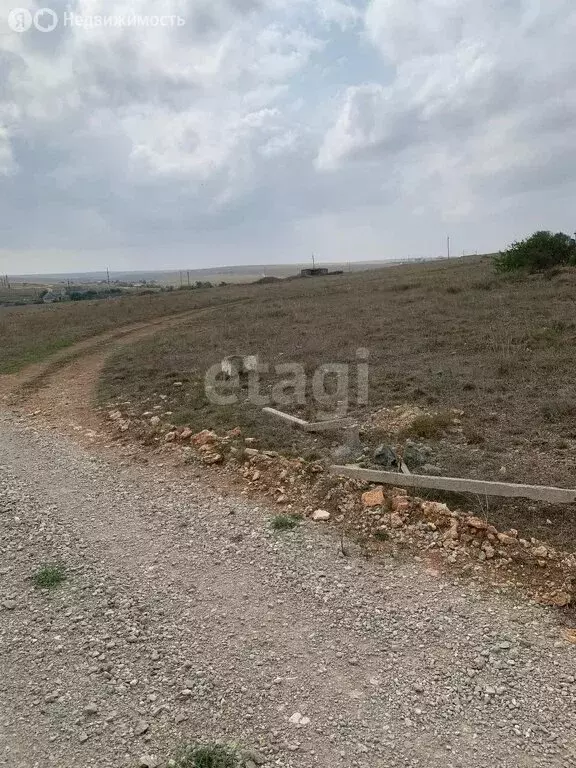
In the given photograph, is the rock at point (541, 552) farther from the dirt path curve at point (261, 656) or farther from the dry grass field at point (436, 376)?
the dirt path curve at point (261, 656)

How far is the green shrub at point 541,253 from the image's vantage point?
77.6 feet

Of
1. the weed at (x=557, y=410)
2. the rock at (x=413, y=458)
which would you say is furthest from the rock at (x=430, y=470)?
the weed at (x=557, y=410)

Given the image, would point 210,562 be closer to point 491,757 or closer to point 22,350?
point 491,757

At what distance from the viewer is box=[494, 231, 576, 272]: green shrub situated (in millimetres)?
23641

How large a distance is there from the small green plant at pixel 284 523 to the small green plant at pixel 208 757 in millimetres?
2139

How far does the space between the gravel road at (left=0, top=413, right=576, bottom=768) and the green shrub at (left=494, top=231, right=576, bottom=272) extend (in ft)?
73.5

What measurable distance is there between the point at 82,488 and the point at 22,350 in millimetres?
10142

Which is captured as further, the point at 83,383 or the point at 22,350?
the point at 22,350

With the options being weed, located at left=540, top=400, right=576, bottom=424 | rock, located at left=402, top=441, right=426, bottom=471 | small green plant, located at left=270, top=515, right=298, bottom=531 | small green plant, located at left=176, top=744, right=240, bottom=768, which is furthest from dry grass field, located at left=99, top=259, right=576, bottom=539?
small green plant, located at left=176, top=744, right=240, bottom=768

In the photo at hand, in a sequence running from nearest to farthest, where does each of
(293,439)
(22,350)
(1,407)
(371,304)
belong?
(293,439)
(1,407)
(22,350)
(371,304)

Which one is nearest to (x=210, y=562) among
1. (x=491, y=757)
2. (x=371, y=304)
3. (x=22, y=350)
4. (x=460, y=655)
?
(x=460, y=655)

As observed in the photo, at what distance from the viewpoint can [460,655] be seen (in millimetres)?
3252

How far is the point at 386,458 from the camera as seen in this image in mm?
5637

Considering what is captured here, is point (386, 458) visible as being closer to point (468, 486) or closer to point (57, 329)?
point (468, 486)
